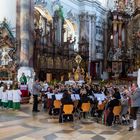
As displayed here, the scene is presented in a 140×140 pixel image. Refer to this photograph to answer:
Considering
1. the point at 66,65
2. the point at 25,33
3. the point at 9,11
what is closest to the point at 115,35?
the point at 66,65

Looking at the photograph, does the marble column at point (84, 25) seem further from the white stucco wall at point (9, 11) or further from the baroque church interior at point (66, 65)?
the white stucco wall at point (9, 11)

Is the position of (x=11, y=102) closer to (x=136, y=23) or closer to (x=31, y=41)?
(x=31, y=41)

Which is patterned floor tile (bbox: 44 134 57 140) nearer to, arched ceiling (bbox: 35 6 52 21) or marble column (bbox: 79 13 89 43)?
arched ceiling (bbox: 35 6 52 21)

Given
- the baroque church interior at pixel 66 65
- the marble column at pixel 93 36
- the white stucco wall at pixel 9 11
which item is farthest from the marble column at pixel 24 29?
the marble column at pixel 93 36

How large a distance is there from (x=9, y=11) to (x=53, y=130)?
14.2 meters

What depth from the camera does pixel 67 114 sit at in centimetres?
1137

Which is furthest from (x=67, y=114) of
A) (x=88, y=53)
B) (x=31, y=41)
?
(x=88, y=53)

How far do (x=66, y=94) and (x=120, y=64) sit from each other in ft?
76.9

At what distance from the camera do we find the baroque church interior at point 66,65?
10.7 meters

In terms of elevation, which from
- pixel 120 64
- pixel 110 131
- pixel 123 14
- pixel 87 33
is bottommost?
pixel 110 131

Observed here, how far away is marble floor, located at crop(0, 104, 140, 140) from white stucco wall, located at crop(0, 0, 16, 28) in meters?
11.3

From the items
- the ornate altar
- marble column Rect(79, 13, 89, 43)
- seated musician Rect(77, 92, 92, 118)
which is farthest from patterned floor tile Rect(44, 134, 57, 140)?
marble column Rect(79, 13, 89, 43)

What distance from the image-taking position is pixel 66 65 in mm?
28375

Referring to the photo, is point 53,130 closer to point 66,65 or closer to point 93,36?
point 66,65
